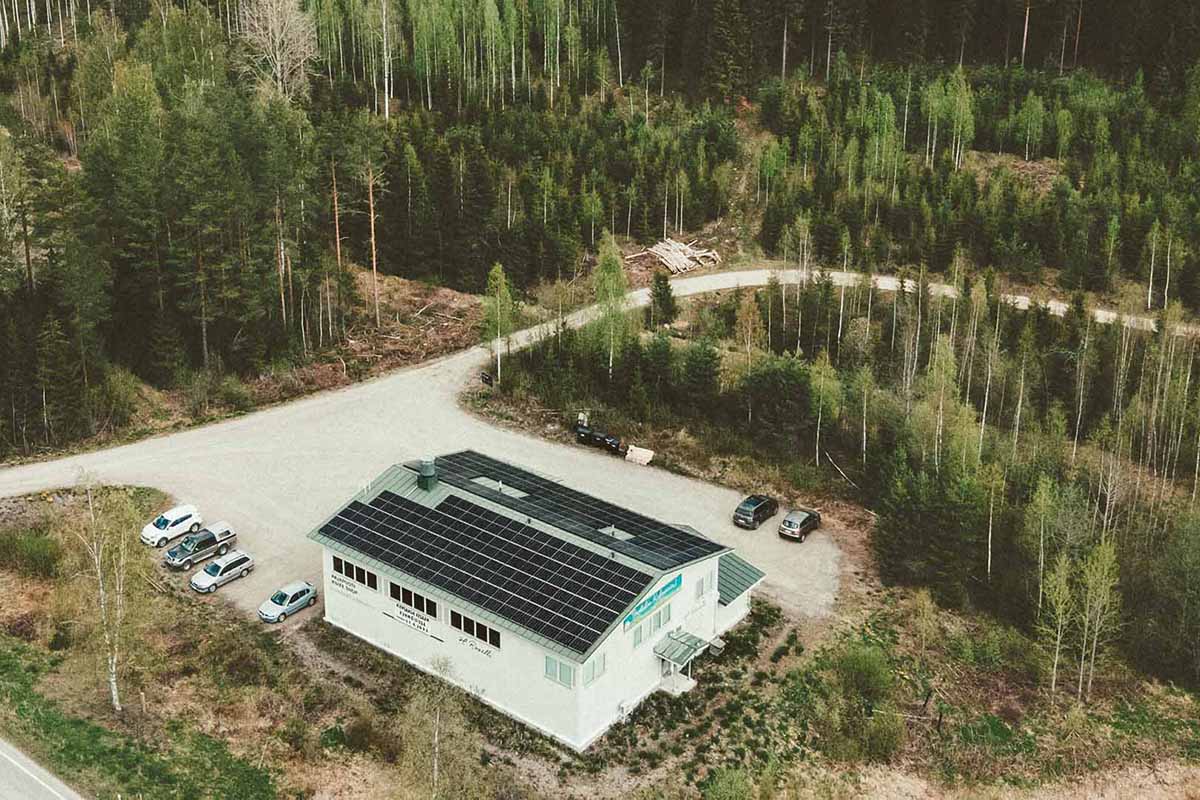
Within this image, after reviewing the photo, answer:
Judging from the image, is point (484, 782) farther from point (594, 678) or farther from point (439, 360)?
point (439, 360)

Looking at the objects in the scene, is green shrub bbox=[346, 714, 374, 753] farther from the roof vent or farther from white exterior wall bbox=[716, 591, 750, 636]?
white exterior wall bbox=[716, 591, 750, 636]

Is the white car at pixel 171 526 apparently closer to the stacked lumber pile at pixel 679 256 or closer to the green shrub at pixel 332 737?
the green shrub at pixel 332 737

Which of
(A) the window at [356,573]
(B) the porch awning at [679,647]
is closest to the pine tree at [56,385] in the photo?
(A) the window at [356,573]

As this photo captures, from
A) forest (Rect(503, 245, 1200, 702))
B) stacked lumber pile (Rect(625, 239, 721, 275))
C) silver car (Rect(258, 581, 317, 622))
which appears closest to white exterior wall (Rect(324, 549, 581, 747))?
silver car (Rect(258, 581, 317, 622))

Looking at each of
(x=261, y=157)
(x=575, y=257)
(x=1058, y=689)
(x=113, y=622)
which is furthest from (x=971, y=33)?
(x=113, y=622)

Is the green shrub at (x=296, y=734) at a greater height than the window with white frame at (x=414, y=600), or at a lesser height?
lesser

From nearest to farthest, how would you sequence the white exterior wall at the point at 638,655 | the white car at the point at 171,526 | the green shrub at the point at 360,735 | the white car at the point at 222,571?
the green shrub at the point at 360,735, the white exterior wall at the point at 638,655, the white car at the point at 222,571, the white car at the point at 171,526

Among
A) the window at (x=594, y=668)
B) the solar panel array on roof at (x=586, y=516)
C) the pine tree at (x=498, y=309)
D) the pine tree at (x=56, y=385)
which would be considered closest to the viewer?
the window at (x=594, y=668)
